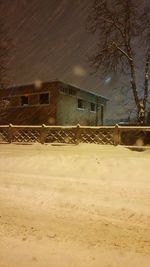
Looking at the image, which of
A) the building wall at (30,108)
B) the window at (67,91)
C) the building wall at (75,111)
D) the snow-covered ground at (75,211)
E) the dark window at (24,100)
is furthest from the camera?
the dark window at (24,100)

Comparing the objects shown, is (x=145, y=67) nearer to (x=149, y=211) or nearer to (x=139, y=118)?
(x=139, y=118)

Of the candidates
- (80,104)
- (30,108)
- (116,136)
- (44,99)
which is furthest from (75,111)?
(116,136)

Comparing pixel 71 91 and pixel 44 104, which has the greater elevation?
pixel 71 91

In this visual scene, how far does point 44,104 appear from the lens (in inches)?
1118

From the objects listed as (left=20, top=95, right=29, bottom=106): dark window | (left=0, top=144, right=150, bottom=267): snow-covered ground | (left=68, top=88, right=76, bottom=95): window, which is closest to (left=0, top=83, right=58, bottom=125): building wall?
(left=20, top=95, right=29, bottom=106): dark window

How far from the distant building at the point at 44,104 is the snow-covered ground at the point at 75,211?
16.5 m

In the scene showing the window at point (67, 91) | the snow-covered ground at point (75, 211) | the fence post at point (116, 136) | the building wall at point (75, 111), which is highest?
the window at point (67, 91)

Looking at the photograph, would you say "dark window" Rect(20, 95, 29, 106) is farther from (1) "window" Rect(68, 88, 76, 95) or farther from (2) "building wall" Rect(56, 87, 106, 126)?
(1) "window" Rect(68, 88, 76, 95)

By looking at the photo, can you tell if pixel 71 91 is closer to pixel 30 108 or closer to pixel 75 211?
pixel 30 108

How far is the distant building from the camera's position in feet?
91.6

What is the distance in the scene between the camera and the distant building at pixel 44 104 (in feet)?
91.6

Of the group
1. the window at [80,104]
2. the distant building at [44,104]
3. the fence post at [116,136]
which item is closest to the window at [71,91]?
the distant building at [44,104]

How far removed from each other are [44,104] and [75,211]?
2265cm

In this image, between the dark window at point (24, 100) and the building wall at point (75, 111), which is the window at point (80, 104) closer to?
the building wall at point (75, 111)
